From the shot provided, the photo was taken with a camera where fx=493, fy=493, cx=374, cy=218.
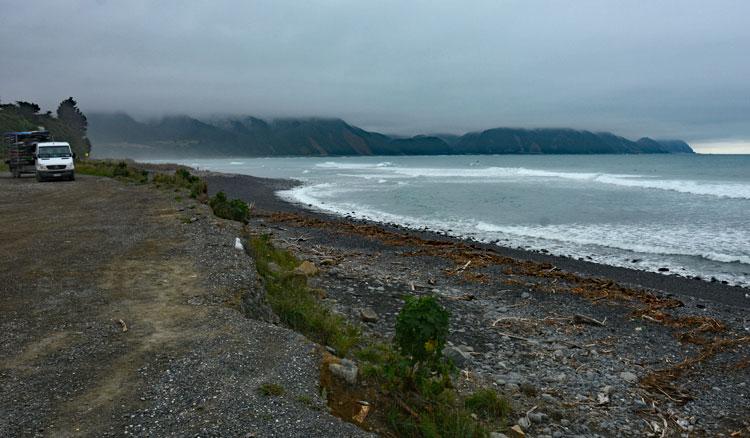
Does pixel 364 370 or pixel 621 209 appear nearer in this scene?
pixel 364 370

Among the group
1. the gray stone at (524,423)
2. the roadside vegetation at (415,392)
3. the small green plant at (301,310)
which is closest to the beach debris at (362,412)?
the roadside vegetation at (415,392)

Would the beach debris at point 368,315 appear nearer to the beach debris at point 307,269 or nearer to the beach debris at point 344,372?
the beach debris at point 307,269

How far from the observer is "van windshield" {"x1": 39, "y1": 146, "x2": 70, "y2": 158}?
1057 inches

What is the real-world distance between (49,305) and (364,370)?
484cm

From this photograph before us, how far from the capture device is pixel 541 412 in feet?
22.7

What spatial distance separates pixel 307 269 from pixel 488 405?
7388 millimetres

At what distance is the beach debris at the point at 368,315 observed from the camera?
1006 centimetres

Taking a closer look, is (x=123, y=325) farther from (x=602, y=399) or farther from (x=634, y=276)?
(x=634, y=276)

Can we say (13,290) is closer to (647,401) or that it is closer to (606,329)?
(647,401)

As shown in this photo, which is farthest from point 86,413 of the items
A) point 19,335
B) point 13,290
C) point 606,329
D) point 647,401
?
point 606,329

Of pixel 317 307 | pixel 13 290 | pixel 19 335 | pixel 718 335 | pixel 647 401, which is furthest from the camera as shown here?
pixel 718 335

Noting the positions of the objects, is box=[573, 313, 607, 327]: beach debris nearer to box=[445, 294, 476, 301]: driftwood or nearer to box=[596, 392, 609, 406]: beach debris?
box=[445, 294, 476, 301]: driftwood

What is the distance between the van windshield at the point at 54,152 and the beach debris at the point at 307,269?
20.8 metres

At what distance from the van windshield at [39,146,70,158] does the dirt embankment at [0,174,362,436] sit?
719 inches
